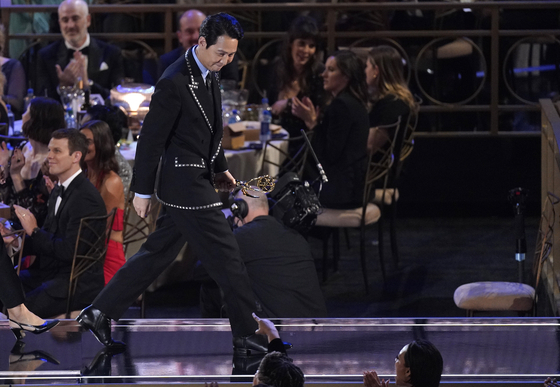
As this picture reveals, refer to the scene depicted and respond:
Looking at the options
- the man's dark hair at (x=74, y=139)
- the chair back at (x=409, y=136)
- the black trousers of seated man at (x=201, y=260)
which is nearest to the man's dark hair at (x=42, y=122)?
the man's dark hair at (x=74, y=139)

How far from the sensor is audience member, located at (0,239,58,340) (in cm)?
318

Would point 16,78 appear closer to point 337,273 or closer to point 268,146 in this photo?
point 268,146

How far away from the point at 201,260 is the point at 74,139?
3.96 ft

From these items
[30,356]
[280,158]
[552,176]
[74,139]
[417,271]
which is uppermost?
[74,139]

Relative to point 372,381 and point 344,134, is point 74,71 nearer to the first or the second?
point 344,134

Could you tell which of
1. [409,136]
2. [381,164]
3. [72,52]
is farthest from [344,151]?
[72,52]

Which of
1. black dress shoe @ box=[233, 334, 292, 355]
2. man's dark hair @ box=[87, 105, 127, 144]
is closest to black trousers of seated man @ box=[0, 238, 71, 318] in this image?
black dress shoe @ box=[233, 334, 292, 355]

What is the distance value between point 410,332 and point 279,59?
3.52m

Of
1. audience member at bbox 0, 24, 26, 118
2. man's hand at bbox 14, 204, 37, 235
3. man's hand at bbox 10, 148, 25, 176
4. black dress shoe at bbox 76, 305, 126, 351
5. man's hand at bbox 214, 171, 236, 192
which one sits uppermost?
audience member at bbox 0, 24, 26, 118

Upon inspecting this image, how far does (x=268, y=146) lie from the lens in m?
5.98

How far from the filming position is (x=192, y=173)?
3064 millimetres

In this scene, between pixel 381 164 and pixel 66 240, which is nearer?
pixel 66 240

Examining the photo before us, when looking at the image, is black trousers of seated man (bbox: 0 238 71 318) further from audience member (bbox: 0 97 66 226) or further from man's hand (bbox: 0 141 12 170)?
man's hand (bbox: 0 141 12 170)

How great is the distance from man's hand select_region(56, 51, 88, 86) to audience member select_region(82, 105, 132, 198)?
1233 mm
